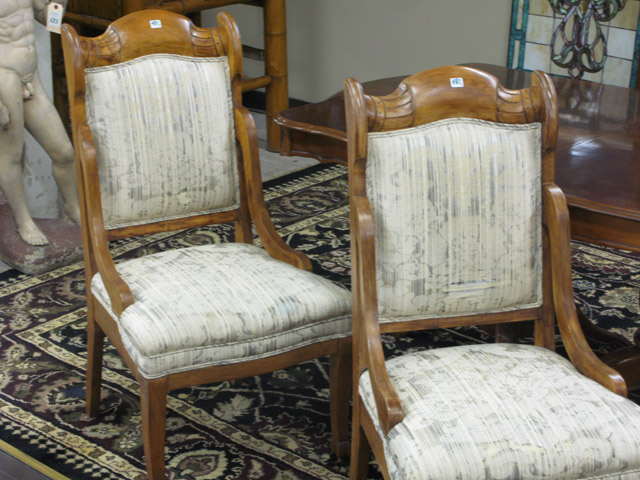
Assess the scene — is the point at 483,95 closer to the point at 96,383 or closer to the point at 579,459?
the point at 579,459

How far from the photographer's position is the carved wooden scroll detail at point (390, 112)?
6.08ft

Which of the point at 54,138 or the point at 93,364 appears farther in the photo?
the point at 54,138

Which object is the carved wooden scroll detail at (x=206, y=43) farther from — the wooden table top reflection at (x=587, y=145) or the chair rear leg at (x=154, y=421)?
the chair rear leg at (x=154, y=421)

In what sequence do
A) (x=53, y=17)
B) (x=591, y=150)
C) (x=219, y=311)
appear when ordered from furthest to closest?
(x=53, y=17), (x=591, y=150), (x=219, y=311)

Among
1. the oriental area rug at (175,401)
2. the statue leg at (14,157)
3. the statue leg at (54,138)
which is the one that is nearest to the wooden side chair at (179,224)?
the oriental area rug at (175,401)

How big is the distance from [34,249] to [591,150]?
7.34ft

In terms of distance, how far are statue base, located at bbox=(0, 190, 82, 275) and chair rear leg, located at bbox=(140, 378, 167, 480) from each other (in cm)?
165

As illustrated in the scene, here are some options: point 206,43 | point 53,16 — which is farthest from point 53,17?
point 206,43

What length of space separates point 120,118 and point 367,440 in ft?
3.36

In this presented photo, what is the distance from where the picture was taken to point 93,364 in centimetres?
249

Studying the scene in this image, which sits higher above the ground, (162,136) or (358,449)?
(162,136)

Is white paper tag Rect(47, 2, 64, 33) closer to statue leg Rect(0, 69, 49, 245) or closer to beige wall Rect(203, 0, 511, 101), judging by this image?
statue leg Rect(0, 69, 49, 245)

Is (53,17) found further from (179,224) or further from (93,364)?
(93,364)

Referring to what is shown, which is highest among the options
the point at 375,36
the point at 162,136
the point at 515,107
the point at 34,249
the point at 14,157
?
the point at 515,107
